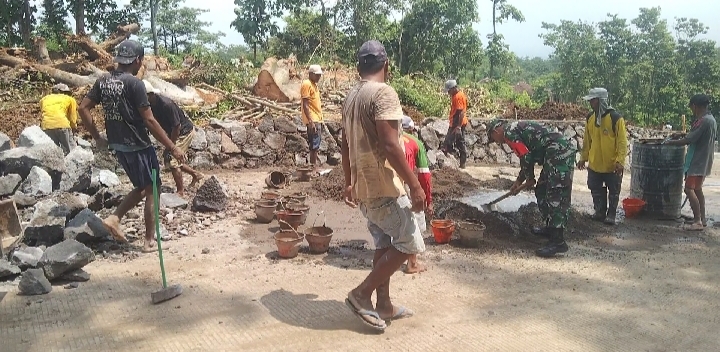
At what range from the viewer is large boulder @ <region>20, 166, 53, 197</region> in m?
6.49

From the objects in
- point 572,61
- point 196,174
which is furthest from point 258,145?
point 572,61

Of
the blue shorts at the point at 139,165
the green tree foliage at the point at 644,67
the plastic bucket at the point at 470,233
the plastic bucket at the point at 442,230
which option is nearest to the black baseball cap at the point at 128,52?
the blue shorts at the point at 139,165

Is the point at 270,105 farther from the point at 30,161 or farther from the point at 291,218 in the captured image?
the point at 291,218

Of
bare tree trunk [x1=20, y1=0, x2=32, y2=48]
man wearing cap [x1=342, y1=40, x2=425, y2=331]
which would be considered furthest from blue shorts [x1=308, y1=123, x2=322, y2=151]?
bare tree trunk [x1=20, y1=0, x2=32, y2=48]

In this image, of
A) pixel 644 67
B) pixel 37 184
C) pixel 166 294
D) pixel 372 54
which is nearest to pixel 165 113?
pixel 37 184

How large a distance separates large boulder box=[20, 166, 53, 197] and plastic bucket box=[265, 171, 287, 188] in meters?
2.92

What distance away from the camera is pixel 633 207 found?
7168 millimetres

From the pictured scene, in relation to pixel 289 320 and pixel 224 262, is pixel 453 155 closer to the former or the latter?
pixel 224 262

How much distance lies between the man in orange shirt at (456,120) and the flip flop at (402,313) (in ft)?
23.6

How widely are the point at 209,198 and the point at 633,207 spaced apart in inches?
219

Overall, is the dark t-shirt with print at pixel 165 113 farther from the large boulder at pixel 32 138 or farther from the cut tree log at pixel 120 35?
the cut tree log at pixel 120 35

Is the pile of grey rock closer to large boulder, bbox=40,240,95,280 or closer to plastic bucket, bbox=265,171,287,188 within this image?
large boulder, bbox=40,240,95,280

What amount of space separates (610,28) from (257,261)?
105ft

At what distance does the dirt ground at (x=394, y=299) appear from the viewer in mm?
3365
